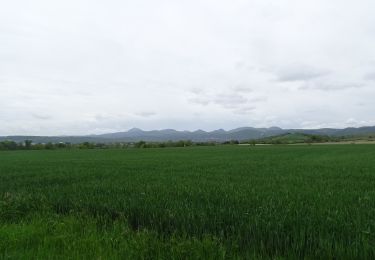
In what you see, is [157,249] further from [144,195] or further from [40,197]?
[40,197]

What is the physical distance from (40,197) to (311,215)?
338 inches

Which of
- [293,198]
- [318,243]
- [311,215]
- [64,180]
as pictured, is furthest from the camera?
[64,180]

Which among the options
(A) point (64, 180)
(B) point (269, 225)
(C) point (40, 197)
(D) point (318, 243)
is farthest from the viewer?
(A) point (64, 180)

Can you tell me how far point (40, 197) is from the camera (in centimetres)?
1193

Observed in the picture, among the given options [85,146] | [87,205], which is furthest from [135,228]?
[85,146]

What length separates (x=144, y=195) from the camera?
11031 mm

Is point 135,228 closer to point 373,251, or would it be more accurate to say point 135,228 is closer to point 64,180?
point 373,251

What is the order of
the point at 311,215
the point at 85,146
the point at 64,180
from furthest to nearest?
the point at 85,146
the point at 64,180
the point at 311,215

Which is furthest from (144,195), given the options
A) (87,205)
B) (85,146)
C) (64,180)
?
(85,146)

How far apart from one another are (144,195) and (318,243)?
Result: 615 centimetres

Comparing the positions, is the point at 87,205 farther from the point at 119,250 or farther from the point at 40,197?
the point at 119,250

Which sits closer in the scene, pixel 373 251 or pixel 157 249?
pixel 373 251

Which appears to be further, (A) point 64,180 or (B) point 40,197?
(A) point 64,180

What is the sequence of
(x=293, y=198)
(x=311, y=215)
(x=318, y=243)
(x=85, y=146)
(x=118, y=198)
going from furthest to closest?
(x=85, y=146) → (x=118, y=198) → (x=293, y=198) → (x=311, y=215) → (x=318, y=243)
